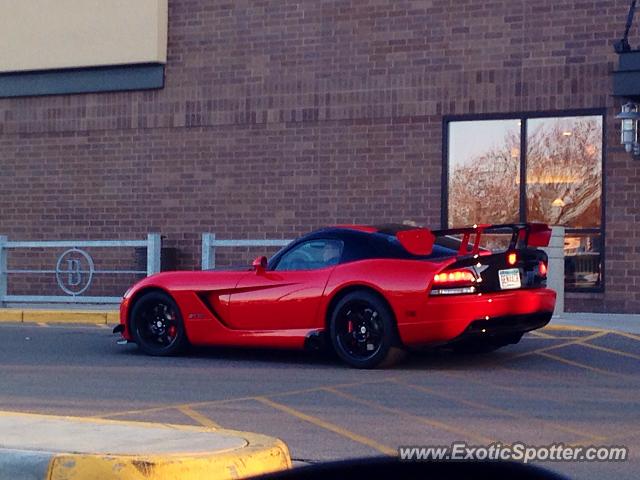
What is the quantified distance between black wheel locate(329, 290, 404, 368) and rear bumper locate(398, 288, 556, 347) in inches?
6.0

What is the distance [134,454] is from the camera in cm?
588

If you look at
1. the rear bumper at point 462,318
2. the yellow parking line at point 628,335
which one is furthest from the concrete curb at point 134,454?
the yellow parking line at point 628,335

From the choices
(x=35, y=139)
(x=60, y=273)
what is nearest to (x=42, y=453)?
(x=60, y=273)

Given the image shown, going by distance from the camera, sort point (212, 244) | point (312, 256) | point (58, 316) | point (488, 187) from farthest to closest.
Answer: point (488, 187)
point (58, 316)
point (212, 244)
point (312, 256)

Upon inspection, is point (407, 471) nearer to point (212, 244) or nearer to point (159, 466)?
point (159, 466)

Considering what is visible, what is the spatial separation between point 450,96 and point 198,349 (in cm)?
694

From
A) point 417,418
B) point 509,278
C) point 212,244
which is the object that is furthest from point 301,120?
point 417,418

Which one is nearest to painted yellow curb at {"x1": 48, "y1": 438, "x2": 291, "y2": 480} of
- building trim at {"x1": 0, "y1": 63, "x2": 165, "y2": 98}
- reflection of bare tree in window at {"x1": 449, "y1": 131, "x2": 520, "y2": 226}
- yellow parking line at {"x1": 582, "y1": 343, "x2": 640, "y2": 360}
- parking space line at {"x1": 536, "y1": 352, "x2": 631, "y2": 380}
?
parking space line at {"x1": 536, "y1": 352, "x2": 631, "y2": 380}

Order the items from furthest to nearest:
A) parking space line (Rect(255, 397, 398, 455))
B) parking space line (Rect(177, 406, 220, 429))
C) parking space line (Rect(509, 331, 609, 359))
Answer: parking space line (Rect(509, 331, 609, 359)), parking space line (Rect(177, 406, 220, 429)), parking space line (Rect(255, 397, 398, 455))

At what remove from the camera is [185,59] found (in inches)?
783

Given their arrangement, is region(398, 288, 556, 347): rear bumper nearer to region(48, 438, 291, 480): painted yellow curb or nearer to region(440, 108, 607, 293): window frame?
region(48, 438, 291, 480): painted yellow curb

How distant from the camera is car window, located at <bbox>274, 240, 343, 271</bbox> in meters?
11.3

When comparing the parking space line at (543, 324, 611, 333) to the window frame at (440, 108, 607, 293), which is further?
the window frame at (440, 108, 607, 293)

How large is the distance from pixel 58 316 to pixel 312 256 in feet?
20.7
